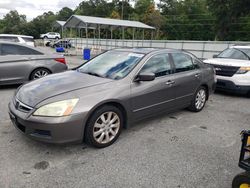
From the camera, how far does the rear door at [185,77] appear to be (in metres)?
4.39

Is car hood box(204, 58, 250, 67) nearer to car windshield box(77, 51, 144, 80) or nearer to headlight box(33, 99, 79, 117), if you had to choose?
car windshield box(77, 51, 144, 80)

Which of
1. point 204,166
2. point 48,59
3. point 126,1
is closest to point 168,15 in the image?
point 126,1

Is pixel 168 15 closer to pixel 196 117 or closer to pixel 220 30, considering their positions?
pixel 220 30

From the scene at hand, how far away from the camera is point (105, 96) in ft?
10.4

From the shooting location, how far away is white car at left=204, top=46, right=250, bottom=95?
6316 millimetres

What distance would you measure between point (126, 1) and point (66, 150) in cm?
7024

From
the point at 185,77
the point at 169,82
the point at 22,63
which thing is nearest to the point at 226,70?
the point at 185,77

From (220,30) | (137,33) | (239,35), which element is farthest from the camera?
(239,35)

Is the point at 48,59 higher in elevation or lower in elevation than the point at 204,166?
higher

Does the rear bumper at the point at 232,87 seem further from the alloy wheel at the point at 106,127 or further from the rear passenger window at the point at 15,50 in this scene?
the rear passenger window at the point at 15,50

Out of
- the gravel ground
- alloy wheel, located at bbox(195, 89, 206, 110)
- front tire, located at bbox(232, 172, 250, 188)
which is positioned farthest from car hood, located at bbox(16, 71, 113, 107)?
alloy wheel, located at bbox(195, 89, 206, 110)

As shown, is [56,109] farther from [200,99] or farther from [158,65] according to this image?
[200,99]

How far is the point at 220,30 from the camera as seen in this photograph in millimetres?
35844

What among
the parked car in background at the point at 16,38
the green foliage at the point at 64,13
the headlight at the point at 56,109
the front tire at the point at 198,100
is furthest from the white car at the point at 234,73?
the green foliage at the point at 64,13
